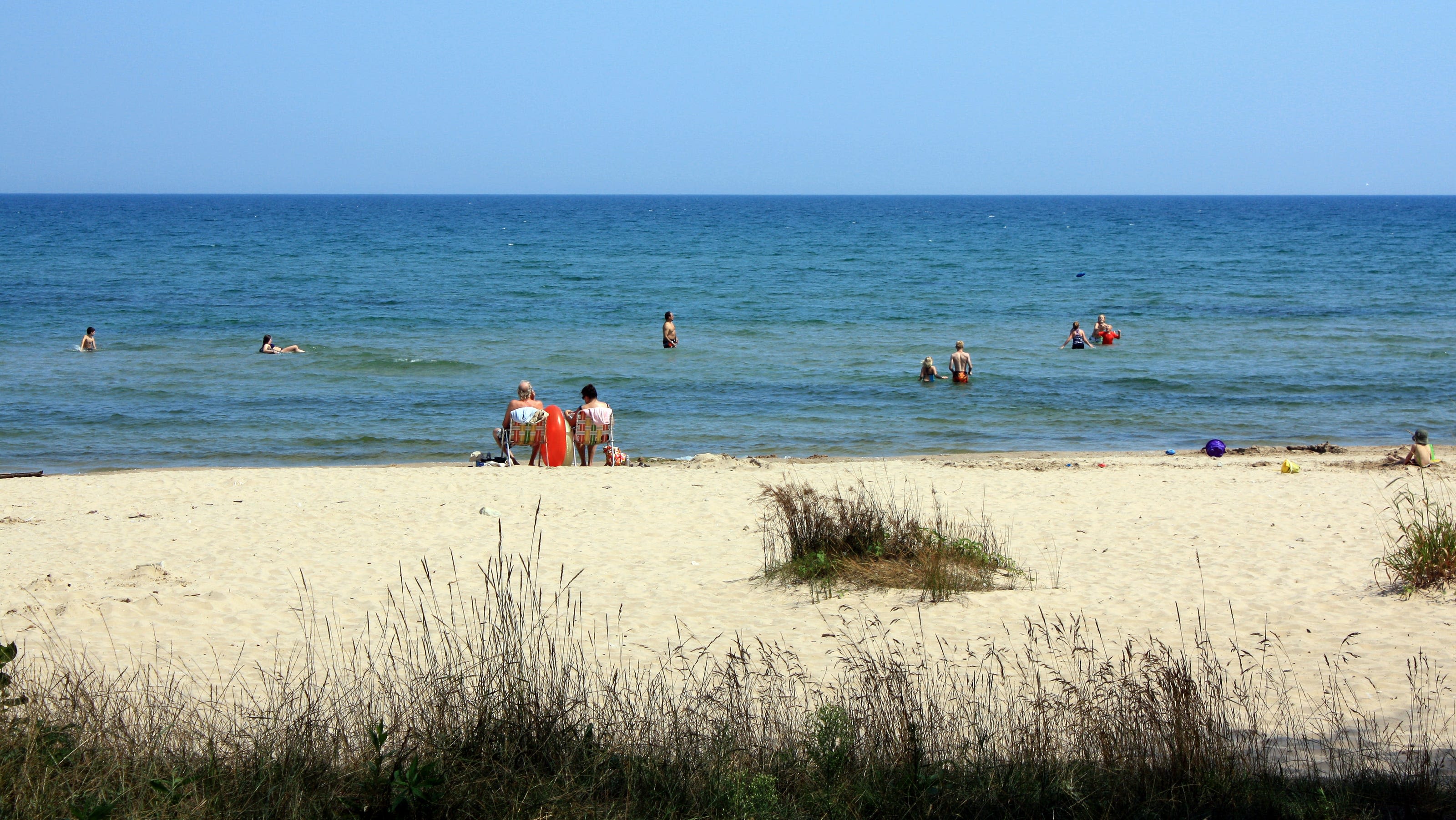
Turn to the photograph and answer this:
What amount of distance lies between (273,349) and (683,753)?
22.5 meters

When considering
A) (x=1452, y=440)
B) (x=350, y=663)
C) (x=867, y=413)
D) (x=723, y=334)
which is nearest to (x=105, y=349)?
(x=723, y=334)

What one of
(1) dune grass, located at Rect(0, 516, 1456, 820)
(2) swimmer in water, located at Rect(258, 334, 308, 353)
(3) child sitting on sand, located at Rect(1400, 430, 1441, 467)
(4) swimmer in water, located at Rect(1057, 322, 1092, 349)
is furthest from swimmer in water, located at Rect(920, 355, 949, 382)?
(1) dune grass, located at Rect(0, 516, 1456, 820)

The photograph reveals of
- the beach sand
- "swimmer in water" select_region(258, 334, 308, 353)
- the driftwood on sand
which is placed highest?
"swimmer in water" select_region(258, 334, 308, 353)

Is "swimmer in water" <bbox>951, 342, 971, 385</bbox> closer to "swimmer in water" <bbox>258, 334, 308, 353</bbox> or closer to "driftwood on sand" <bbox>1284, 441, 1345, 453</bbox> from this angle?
"driftwood on sand" <bbox>1284, 441, 1345, 453</bbox>

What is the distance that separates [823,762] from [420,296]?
3467cm

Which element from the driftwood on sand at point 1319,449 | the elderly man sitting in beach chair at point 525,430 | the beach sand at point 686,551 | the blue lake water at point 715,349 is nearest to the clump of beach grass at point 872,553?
Answer: the beach sand at point 686,551

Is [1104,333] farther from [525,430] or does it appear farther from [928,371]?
[525,430]

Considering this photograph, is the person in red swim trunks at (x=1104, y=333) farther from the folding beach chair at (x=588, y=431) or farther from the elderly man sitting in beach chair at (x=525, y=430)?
the elderly man sitting in beach chair at (x=525, y=430)

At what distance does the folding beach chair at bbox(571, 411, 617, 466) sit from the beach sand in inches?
25.4

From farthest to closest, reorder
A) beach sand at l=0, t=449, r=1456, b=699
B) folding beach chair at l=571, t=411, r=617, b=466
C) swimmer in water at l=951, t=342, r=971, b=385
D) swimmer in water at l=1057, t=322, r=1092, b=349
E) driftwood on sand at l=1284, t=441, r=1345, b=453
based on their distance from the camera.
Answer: swimmer in water at l=1057, t=322, r=1092, b=349, swimmer in water at l=951, t=342, r=971, b=385, driftwood on sand at l=1284, t=441, r=1345, b=453, folding beach chair at l=571, t=411, r=617, b=466, beach sand at l=0, t=449, r=1456, b=699

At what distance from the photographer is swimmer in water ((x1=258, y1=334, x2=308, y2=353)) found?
77.6 ft

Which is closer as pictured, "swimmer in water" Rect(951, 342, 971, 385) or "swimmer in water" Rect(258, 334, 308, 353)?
"swimmer in water" Rect(951, 342, 971, 385)

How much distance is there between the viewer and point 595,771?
3594mm

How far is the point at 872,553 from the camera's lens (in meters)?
7.44
